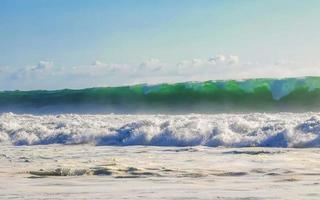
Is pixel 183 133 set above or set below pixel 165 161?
above

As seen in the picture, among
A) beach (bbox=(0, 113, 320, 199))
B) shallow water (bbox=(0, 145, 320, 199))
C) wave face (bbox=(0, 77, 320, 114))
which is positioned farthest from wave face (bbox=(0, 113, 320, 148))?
wave face (bbox=(0, 77, 320, 114))

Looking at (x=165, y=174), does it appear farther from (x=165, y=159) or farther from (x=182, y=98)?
(x=182, y=98)

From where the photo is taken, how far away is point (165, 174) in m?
7.43

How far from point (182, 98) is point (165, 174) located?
24613 mm

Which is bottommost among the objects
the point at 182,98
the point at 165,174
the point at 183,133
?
the point at 165,174

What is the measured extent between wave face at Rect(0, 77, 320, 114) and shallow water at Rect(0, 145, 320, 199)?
54.8ft

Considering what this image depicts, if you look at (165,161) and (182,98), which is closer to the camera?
(165,161)

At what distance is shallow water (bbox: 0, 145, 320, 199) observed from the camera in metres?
5.92

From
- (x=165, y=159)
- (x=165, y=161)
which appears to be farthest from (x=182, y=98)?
(x=165, y=161)

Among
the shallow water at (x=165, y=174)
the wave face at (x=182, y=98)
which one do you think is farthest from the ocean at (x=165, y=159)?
the wave face at (x=182, y=98)

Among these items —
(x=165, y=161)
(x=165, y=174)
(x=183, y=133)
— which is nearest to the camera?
(x=165, y=174)

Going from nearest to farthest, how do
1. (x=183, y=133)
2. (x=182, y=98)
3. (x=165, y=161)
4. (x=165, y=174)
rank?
(x=165, y=174), (x=165, y=161), (x=183, y=133), (x=182, y=98)

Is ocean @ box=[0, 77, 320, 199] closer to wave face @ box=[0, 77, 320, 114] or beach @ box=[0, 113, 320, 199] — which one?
beach @ box=[0, 113, 320, 199]

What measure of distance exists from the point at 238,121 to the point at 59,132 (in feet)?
13.6
